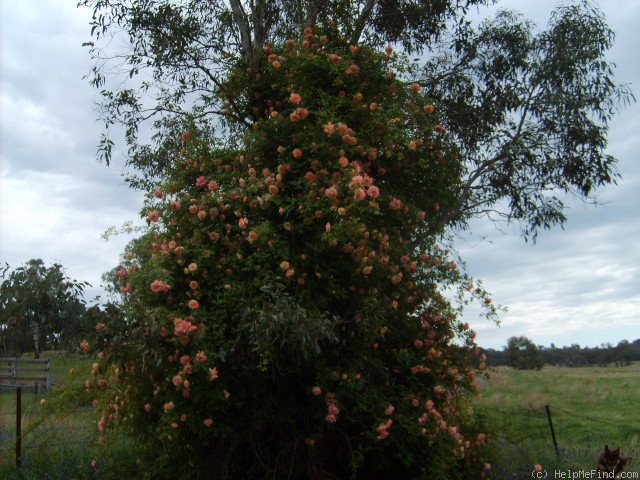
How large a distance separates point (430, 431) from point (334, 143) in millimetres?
3413

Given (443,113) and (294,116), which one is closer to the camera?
(294,116)

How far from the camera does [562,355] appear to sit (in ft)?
165

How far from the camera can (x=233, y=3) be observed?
9664 mm

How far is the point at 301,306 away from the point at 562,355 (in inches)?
2007

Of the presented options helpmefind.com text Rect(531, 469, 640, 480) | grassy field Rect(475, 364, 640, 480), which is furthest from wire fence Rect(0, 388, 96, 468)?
helpmefind.com text Rect(531, 469, 640, 480)

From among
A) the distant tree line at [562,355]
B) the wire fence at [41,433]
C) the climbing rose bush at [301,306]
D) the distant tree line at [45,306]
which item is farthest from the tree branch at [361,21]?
the distant tree line at [562,355]

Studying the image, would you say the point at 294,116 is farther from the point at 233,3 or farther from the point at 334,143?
the point at 233,3

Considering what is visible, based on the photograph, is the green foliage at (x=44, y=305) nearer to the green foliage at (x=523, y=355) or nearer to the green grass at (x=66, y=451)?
the green grass at (x=66, y=451)

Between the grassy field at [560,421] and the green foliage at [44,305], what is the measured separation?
5.61m

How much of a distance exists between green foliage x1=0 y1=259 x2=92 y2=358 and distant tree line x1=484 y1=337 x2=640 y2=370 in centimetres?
3486

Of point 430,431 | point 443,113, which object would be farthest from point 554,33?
point 430,431

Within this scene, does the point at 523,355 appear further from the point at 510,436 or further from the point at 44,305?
the point at 44,305

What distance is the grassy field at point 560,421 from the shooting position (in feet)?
28.5

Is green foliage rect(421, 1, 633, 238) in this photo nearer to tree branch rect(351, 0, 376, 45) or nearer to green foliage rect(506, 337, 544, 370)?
tree branch rect(351, 0, 376, 45)
